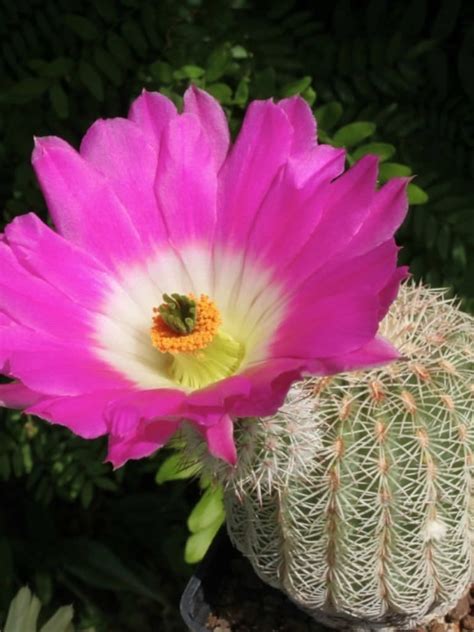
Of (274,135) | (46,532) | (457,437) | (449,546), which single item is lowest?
(46,532)

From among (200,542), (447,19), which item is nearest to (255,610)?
(200,542)

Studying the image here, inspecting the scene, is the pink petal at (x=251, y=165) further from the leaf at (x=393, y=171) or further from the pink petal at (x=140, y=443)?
the leaf at (x=393, y=171)

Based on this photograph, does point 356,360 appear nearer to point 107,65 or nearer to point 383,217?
point 383,217

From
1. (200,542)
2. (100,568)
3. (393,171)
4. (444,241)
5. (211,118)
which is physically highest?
(211,118)

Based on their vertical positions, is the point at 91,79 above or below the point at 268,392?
above

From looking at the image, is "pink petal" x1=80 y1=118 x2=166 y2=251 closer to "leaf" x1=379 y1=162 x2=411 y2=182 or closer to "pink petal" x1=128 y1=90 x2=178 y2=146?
"pink petal" x1=128 y1=90 x2=178 y2=146

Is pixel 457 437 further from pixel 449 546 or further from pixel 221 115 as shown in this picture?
pixel 221 115

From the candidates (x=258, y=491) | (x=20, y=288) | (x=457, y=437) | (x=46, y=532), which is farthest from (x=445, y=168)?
(x=46, y=532)
